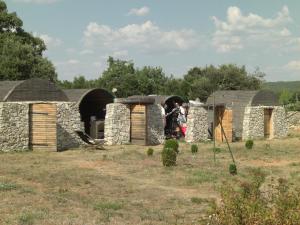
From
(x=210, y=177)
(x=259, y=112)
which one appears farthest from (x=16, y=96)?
(x=259, y=112)

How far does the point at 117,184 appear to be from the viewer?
1347 cm

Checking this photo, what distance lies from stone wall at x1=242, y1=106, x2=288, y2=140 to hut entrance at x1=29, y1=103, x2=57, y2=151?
12.4 meters

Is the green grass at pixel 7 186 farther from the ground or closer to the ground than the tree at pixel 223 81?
closer to the ground

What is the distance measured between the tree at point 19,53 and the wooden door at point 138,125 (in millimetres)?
13924

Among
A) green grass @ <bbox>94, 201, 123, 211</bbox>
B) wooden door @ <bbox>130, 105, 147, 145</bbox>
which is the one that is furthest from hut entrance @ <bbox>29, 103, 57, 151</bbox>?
green grass @ <bbox>94, 201, 123, 211</bbox>

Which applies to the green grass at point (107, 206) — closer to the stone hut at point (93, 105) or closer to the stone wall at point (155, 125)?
the stone wall at point (155, 125)

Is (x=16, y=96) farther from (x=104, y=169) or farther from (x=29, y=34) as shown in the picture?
(x=29, y=34)

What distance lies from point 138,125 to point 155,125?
3.52ft

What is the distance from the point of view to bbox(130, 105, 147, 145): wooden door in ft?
84.9

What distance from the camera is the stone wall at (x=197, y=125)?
27500 mm

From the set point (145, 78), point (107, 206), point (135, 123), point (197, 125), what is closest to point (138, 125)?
point (135, 123)

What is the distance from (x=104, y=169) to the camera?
54.7ft

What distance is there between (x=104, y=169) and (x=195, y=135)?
11.5m

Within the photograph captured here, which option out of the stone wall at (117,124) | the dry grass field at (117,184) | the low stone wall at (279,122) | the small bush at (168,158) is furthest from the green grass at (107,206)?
the low stone wall at (279,122)
